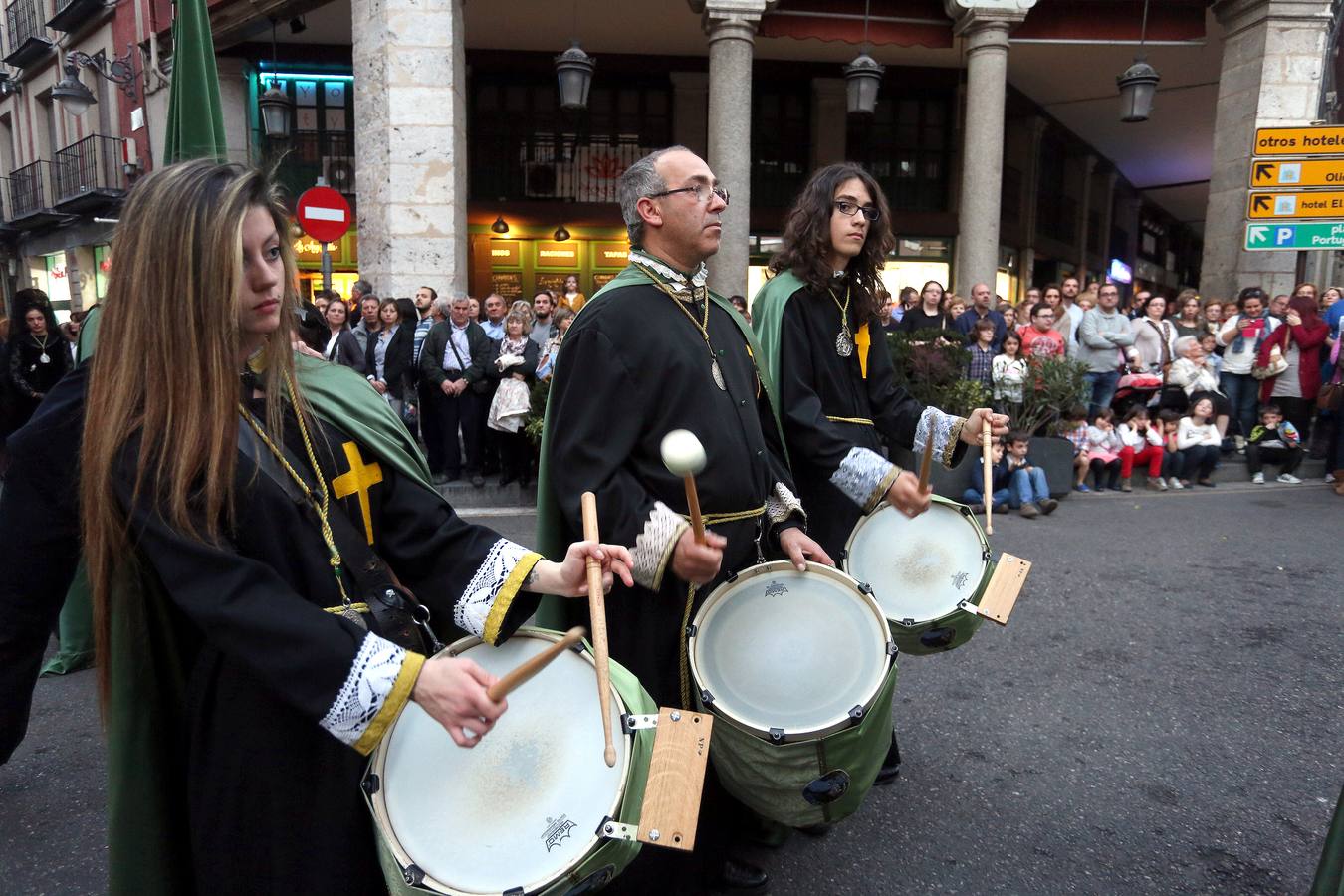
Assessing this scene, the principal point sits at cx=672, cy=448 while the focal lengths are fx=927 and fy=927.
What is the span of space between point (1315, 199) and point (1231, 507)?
4.35 meters

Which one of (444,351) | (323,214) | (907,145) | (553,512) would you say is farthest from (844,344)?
(907,145)

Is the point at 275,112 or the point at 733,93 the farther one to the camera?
the point at 275,112

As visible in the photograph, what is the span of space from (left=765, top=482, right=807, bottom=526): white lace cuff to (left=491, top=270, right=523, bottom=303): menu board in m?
15.0

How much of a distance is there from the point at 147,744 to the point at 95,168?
23.4m

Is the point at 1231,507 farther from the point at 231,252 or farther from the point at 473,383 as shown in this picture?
the point at 231,252

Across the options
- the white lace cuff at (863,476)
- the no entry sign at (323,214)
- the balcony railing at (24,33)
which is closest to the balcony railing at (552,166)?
the no entry sign at (323,214)

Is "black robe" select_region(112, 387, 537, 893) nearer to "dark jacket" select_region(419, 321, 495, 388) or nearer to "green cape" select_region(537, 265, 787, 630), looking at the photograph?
"green cape" select_region(537, 265, 787, 630)

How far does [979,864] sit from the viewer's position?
2.84m

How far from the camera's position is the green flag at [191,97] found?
9.48 feet

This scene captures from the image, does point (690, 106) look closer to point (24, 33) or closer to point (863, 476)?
point (863, 476)

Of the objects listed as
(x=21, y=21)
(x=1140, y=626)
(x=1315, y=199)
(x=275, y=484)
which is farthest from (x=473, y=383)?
(x=21, y=21)

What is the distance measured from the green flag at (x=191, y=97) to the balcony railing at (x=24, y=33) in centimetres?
2482

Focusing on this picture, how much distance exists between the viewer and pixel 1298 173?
10.3 metres

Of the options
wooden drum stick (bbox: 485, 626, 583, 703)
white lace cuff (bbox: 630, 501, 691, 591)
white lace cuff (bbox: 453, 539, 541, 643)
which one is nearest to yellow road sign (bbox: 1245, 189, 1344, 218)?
white lace cuff (bbox: 630, 501, 691, 591)
